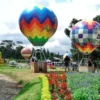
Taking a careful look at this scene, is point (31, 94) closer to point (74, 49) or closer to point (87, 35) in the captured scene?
point (87, 35)

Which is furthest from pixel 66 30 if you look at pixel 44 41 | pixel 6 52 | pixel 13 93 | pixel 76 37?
pixel 6 52

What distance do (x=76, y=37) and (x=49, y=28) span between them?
308 inches

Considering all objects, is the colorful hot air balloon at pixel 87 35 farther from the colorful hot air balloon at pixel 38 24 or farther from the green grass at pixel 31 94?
the green grass at pixel 31 94

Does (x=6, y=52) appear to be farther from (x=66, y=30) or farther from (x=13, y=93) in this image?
(x=13, y=93)

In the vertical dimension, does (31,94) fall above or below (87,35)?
below

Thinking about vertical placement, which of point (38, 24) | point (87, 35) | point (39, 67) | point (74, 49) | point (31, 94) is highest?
point (38, 24)

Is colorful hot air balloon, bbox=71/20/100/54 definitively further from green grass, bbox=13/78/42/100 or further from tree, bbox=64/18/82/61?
tree, bbox=64/18/82/61

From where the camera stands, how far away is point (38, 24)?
37.9 metres

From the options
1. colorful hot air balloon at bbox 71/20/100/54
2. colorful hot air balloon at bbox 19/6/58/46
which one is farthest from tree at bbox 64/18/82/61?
colorful hot air balloon at bbox 19/6/58/46

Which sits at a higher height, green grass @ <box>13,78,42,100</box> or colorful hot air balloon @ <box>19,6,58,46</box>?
colorful hot air balloon @ <box>19,6,58,46</box>

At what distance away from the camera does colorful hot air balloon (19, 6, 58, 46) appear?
3788 cm

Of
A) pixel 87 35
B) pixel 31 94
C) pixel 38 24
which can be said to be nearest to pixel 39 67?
pixel 38 24

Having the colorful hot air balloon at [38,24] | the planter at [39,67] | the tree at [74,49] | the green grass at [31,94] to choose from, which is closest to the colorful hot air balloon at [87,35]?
the colorful hot air balloon at [38,24]

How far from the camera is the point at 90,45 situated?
44344mm
